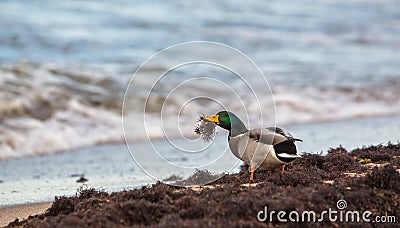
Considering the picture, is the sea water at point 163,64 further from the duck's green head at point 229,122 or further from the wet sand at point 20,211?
the wet sand at point 20,211

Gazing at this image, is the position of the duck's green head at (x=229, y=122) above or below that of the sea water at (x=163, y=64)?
below

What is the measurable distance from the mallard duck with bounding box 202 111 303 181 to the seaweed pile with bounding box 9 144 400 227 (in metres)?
0.14

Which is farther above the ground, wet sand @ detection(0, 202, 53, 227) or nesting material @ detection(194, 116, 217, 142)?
nesting material @ detection(194, 116, 217, 142)

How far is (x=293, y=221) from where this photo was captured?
4.43 metres

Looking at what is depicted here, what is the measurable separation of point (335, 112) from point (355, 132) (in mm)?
2362

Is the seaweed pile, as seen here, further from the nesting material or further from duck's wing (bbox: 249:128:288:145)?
the nesting material

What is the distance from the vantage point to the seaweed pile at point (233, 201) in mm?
4410

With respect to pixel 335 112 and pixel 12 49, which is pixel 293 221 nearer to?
pixel 335 112

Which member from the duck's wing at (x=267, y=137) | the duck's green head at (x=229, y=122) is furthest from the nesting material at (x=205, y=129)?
the duck's wing at (x=267, y=137)

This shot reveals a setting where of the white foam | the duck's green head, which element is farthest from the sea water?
the duck's green head

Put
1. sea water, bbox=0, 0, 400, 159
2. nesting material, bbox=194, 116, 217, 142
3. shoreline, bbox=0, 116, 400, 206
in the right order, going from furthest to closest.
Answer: sea water, bbox=0, 0, 400, 159 → shoreline, bbox=0, 116, 400, 206 → nesting material, bbox=194, 116, 217, 142

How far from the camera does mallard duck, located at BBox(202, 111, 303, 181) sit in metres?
5.57

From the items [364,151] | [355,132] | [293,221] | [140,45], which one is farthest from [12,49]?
[293,221]

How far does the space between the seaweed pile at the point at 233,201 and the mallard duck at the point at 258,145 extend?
0.14 meters
